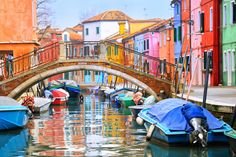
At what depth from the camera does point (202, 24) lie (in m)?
38.7

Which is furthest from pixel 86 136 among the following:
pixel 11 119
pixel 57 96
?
pixel 57 96

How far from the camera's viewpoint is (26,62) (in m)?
34.5

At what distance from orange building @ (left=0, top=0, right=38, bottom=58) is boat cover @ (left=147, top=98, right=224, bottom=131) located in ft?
66.0

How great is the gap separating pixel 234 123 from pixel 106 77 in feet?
174

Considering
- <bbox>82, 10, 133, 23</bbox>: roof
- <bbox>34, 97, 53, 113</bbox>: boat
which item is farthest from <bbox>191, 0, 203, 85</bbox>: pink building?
<bbox>82, 10, 133, 23</bbox>: roof

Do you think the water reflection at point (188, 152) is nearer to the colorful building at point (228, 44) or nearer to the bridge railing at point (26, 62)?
the bridge railing at point (26, 62)

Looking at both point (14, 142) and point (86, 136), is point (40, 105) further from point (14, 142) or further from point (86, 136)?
point (14, 142)

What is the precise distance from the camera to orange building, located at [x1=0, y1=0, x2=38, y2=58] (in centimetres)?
3759

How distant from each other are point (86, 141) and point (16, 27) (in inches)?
801

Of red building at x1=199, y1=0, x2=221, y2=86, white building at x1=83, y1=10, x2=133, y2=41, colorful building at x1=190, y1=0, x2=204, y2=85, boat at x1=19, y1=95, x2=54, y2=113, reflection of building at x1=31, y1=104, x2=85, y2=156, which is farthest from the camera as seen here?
white building at x1=83, y1=10, x2=133, y2=41

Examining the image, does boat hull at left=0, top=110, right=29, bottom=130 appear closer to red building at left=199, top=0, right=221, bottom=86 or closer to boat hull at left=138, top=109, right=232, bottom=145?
boat hull at left=138, top=109, right=232, bottom=145

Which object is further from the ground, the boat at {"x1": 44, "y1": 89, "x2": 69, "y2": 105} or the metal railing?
the metal railing

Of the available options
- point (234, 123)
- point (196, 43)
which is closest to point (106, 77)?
point (196, 43)

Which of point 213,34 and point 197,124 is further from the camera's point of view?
point 213,34
